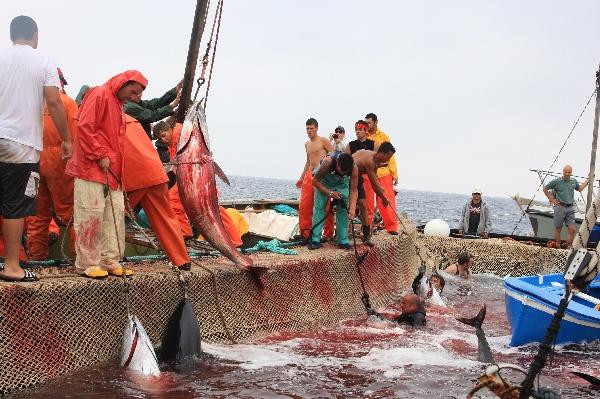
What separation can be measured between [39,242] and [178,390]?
270 cm

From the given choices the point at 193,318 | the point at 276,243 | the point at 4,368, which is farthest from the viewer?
the point at 276,243

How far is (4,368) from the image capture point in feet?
16.0

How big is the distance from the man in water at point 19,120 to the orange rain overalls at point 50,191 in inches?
50.3

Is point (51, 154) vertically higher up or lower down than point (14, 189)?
higher up

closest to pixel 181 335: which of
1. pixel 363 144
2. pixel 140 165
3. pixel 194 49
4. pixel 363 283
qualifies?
pixel 140 165

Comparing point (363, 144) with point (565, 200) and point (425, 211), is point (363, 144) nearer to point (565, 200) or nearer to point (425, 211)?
point (565, 200)

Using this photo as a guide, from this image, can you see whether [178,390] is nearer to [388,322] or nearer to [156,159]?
[156,159]

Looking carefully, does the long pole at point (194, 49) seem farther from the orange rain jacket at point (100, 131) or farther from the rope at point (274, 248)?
the rope at point (274, 248)

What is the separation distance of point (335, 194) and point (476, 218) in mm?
8638

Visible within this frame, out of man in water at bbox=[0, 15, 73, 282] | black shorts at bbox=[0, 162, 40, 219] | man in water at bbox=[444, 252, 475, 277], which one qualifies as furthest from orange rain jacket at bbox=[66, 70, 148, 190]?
man in water at bbox=[444, 252, 475, 277]

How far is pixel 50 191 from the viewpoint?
6789 millimetres

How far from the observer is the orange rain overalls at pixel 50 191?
21.8 ft

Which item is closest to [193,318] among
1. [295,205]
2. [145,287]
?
[145,287]

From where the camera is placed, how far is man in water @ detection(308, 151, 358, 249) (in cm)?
891
